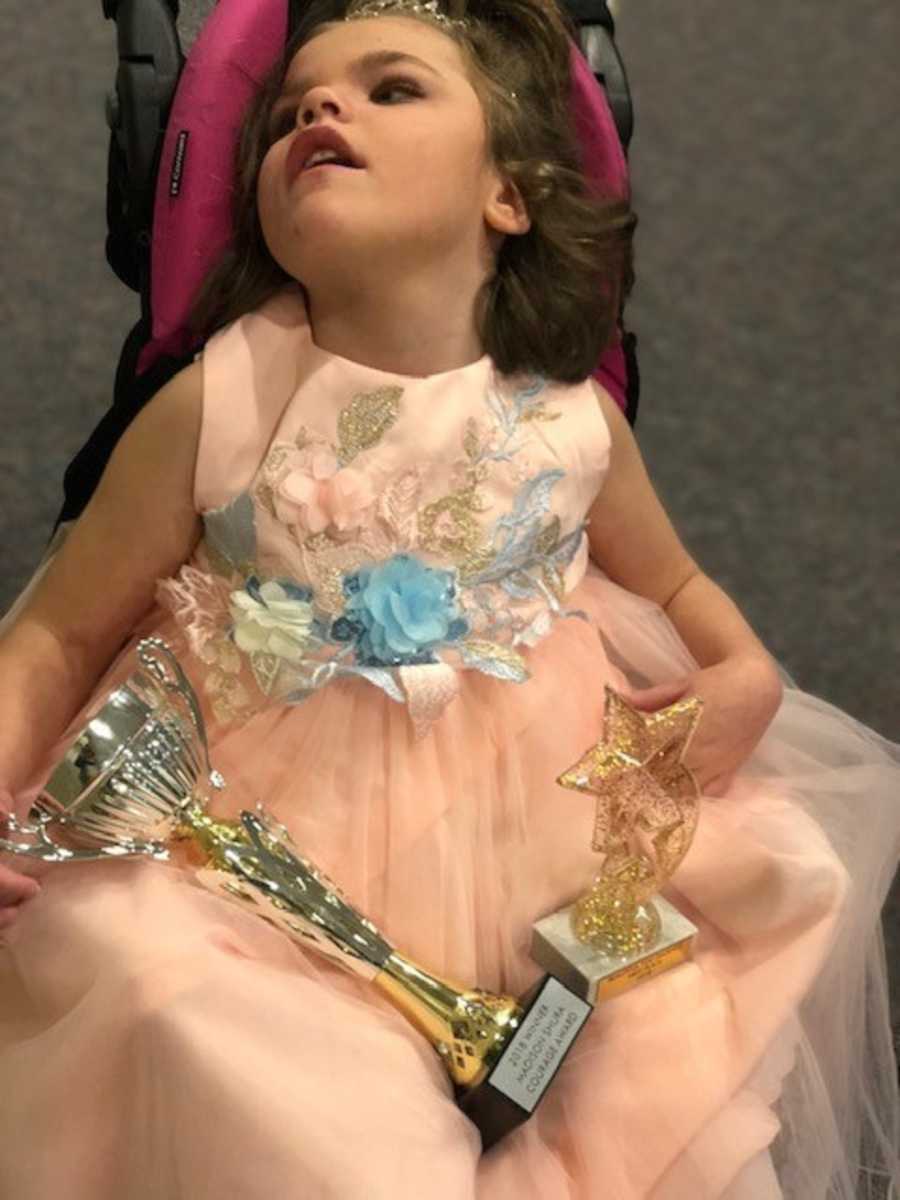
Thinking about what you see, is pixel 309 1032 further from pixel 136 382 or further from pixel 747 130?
pixel 747 130

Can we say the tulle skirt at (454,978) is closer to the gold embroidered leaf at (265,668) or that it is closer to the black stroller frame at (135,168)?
the gold embroidered leaf at (265,668)

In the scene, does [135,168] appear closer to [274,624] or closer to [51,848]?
[274,624]

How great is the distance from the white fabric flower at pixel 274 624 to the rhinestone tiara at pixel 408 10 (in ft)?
→ 1.50

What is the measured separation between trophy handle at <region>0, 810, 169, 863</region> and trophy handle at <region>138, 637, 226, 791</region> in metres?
0.07

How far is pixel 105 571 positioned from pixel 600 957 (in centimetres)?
44

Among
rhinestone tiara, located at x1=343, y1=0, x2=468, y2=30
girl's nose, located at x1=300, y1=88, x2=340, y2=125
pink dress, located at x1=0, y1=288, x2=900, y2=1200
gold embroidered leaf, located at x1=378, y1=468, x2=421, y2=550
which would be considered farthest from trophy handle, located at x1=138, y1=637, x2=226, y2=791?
rhinestone tiara, located at x1=343, y1=0, x2=468, y2=30

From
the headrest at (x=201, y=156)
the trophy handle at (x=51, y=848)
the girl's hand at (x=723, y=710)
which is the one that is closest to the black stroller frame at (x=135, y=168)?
the headrest at (x=201, y=156)

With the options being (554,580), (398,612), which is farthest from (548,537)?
(398,612)

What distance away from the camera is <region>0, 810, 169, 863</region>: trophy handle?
0.85 metres

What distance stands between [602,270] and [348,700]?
0.40 meters

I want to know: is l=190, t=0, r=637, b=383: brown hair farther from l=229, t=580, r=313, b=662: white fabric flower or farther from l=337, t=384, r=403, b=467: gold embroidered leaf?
l=229, t=580, r=313, b=662: white fabric flower

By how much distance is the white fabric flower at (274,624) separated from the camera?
971 mm

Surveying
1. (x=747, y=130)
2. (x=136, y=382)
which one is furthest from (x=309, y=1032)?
(x=747, y=130)

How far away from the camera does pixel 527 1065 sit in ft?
2.79
